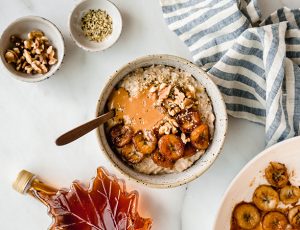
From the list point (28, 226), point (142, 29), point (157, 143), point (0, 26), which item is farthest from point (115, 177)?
point (0, 26)

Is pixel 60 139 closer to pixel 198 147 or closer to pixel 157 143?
pixel 157 143

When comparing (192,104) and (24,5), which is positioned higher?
(24,5)

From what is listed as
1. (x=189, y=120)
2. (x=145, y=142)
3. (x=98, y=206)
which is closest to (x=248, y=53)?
(x=189, y=120)

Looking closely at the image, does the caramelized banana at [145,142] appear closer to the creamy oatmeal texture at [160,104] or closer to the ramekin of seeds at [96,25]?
the creamy oatmeal texture at [160,104]

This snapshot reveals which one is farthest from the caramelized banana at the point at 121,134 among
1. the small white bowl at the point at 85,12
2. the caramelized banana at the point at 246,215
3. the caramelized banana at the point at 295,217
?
the caramelized banana at the point at 295,217

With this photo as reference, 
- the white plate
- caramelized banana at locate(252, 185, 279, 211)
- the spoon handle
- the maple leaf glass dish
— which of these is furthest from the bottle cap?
caramelized banana at locate(252, 185, 279, 211)

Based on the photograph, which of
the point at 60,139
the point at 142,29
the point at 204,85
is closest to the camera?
the point at 60,139

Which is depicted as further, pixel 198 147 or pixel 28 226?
pixel 28 226
